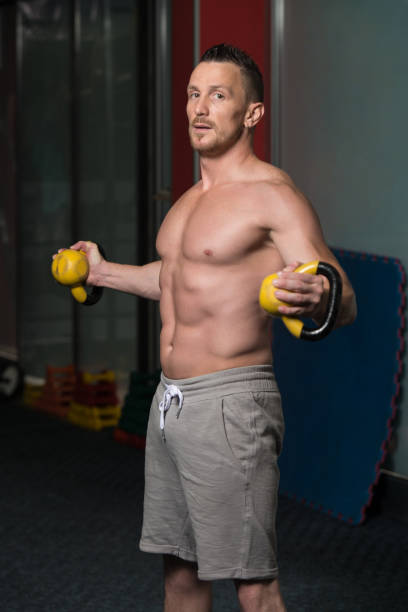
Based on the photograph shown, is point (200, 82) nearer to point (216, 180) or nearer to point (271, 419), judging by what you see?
point (216, 180)

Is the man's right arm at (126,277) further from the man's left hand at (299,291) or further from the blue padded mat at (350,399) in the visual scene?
the blue padded mat at (350,399)

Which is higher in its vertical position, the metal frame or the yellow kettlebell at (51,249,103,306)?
the metal frame

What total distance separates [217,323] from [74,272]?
0.42m

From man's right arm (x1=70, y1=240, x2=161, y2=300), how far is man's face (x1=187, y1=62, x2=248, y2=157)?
0.37 meters

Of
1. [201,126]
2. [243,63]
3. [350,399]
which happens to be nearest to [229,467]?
[201,126]

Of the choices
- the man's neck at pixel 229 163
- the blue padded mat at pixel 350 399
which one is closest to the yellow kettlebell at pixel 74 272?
the man's neck at pixel 229 163

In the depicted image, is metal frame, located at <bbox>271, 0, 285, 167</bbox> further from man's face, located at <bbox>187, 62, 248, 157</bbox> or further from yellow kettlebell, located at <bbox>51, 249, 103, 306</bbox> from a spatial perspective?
man's face, located at <bbox>187, 62, 248, 157</bbox>

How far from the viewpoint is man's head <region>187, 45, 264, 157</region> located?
5.99 ft

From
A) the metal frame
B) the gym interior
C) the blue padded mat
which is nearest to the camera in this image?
the gym interior

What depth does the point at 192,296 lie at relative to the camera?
186cm

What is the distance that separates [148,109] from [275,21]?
1081mm

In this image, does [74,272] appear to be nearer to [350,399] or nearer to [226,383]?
[226,383]

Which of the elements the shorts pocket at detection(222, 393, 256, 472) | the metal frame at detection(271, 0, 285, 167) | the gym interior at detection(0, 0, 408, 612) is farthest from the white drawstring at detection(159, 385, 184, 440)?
the metal frame at detection(271, 0, 285, 167)

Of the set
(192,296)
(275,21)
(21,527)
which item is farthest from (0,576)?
(275,21)
